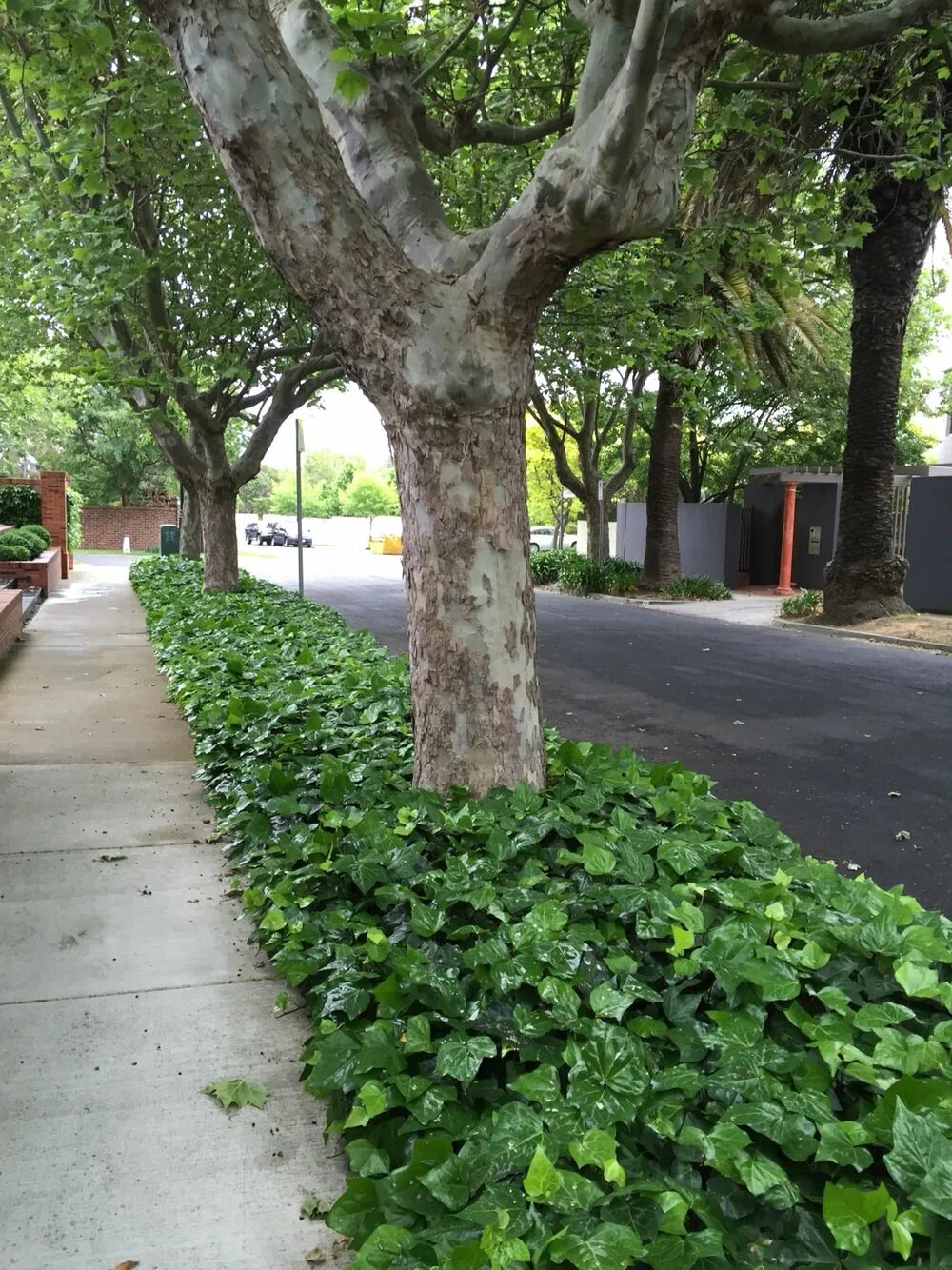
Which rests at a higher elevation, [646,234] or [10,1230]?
[646,234]

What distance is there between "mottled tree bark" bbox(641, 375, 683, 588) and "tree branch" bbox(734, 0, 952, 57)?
1632 centimetres

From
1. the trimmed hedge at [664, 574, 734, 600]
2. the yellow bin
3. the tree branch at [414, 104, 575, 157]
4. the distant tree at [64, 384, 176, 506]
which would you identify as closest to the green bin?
the distant tree at [64, 384, 176, 506]

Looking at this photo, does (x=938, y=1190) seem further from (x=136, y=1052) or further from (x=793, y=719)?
(x=793, y=719)

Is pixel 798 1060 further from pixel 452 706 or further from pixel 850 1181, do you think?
pixel 452 706

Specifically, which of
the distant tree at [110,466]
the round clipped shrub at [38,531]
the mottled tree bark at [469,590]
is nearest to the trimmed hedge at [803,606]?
the mottled tree bark at [469,590]

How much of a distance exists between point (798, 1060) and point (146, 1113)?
5.90 ft

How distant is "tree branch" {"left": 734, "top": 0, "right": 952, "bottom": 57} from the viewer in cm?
450

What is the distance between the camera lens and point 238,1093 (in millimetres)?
2895

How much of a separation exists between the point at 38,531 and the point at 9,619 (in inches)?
406

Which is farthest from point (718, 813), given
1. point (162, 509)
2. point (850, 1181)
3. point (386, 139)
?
point (162, 509)

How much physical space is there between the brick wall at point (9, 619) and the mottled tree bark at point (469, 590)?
7757 millimetres

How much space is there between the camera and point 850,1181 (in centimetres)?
225

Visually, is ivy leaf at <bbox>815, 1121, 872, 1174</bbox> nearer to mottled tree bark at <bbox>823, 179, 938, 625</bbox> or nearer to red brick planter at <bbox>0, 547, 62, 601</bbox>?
mottled tree bark at <bbox>823, 179, 938, 625</bbox>

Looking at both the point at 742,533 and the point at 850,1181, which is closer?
the point at 850,1181
